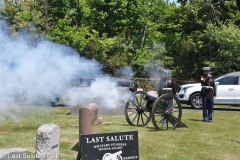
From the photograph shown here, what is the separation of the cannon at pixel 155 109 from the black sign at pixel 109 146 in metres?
4.75

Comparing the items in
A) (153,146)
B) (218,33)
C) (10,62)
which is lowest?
(153,146)

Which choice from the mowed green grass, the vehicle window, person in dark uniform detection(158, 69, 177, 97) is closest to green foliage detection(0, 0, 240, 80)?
the vehicle window

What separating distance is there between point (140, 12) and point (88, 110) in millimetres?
27752

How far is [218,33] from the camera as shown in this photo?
2744 cm

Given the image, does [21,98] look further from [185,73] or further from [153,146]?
[185,73]

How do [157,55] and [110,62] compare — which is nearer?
[110,62]

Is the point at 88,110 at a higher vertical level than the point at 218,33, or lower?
lower

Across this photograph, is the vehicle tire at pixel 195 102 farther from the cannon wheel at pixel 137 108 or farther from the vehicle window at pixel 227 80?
the cannon wheel at pixel 137 108

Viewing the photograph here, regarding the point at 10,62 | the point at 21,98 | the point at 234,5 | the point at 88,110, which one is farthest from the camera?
the point at 234,5

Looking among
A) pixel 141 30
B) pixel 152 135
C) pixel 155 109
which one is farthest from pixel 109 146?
pixel 141 30

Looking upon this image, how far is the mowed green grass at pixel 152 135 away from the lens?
30.7ft

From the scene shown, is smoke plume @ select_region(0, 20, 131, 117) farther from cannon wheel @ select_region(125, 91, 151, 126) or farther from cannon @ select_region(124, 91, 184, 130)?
cannon @ select_region(124, 91, 184, 130)

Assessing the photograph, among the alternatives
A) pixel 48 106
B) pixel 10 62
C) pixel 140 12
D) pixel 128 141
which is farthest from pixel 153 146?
pixel 140 12

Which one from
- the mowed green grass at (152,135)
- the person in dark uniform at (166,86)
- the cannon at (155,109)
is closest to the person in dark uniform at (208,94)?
the mowed green grass at (152,135)
